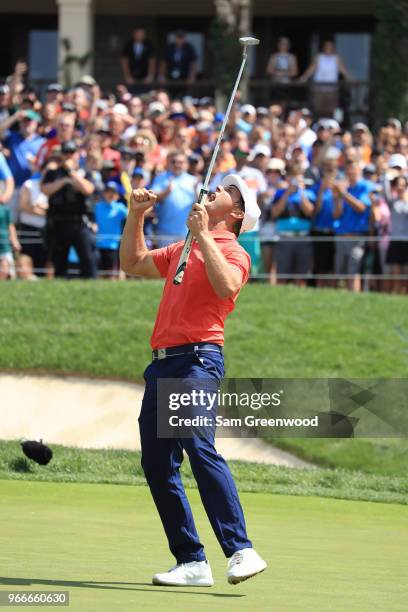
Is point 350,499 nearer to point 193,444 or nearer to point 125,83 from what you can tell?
point 193,444

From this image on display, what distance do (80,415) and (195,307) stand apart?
8234mm

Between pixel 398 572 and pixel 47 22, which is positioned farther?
pixel 47 22

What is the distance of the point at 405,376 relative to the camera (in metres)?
15.3

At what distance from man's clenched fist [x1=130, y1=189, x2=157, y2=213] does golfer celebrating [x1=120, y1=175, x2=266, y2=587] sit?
0.89 feet

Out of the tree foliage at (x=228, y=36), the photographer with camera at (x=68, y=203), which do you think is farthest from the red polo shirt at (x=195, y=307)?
the tree foliage at (x=228, y=36)

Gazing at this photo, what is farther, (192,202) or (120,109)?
(120,109)

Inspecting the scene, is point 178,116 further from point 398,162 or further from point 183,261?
point 183,261

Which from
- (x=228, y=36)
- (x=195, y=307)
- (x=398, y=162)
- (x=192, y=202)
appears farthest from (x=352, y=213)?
(x=228, y=36)

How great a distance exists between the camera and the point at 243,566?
6258mm

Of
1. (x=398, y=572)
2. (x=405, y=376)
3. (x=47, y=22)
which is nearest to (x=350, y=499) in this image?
(x=398, y=572)

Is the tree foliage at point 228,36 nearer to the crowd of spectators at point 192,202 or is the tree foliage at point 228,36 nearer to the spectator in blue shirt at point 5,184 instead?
the crowd of spectators at point 192,202

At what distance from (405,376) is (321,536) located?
7.42m

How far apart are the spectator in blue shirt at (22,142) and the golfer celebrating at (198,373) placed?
1175cm

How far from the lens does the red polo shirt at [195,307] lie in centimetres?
653
